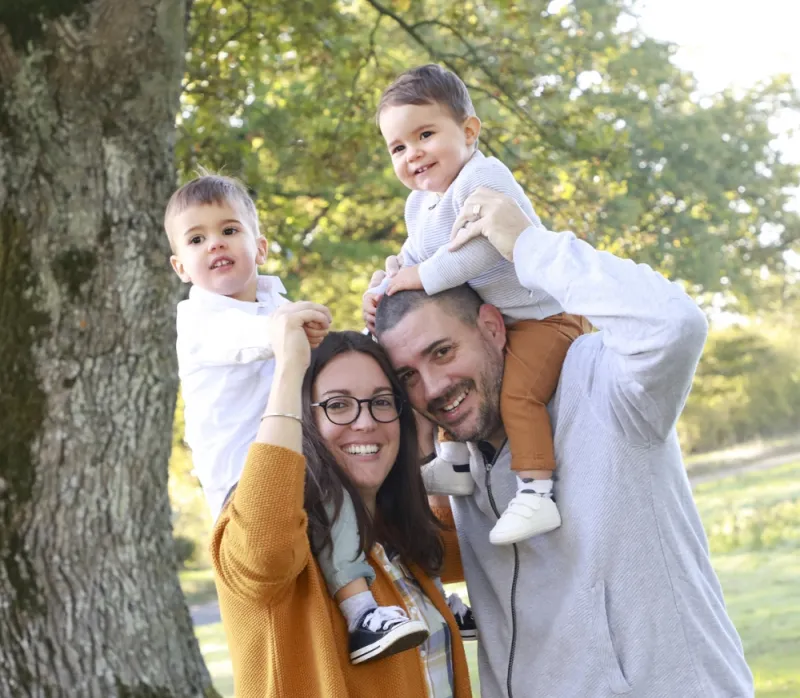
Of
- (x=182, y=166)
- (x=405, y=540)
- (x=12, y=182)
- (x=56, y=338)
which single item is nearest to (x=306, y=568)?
(x=405, y=540)

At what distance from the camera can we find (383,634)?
221cm

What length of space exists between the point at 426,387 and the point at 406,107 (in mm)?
A: 874

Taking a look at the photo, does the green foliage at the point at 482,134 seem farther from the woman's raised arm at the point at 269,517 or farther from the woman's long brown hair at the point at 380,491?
the woman's raised arm at the point at 269,517

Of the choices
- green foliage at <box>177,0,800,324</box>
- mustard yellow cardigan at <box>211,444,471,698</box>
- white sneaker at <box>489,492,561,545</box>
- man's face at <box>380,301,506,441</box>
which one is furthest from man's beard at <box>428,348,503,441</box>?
green foliage at <box>177,0,800,324</box>

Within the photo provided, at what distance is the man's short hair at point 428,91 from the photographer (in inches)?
116


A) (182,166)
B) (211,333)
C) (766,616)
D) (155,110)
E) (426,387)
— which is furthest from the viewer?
(766,616)

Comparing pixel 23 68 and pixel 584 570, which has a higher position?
pixel 23 68

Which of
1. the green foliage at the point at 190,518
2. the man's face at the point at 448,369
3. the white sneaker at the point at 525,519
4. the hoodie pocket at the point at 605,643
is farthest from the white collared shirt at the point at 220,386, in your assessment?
the green foliage at the point at 190,518

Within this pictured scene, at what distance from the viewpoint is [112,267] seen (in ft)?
16.3

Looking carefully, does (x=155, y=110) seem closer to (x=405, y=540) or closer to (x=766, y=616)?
(x=405, y=540)

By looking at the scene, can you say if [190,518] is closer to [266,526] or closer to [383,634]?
[383,634]

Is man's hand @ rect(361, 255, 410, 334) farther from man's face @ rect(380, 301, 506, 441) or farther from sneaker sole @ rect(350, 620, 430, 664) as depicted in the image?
sneaker sole @ rect(350, 620, 430, 664)

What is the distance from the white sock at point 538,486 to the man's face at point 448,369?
185 millimetres

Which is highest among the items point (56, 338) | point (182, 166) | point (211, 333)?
point (182, 166)
